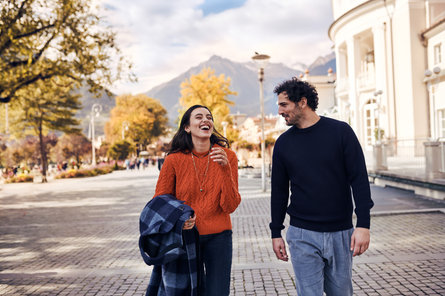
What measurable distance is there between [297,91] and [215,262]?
1267 millimetres

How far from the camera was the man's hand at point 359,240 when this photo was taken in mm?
2492

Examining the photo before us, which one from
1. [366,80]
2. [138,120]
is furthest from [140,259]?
[138,120]

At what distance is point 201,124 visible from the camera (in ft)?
9.22

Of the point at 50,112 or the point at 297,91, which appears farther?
the point at 50,112

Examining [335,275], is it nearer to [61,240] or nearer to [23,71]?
[61,240]

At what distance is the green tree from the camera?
55.8m

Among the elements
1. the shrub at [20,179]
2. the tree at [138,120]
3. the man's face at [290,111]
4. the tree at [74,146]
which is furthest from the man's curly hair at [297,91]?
the tree at [74,146]

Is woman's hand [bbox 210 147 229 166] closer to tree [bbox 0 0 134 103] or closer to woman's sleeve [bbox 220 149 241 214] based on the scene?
woman's sleeve [bbox 220 149 241 214]

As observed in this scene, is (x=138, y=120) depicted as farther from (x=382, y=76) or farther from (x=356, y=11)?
(x=382, y=76)

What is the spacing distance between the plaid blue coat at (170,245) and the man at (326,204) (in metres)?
0.66

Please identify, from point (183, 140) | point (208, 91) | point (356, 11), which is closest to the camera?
point (183, 140)

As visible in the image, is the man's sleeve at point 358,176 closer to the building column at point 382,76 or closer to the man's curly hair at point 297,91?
the man's curly hair at point 297,91

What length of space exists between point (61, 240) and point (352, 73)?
28207mm

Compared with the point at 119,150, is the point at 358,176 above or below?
below
